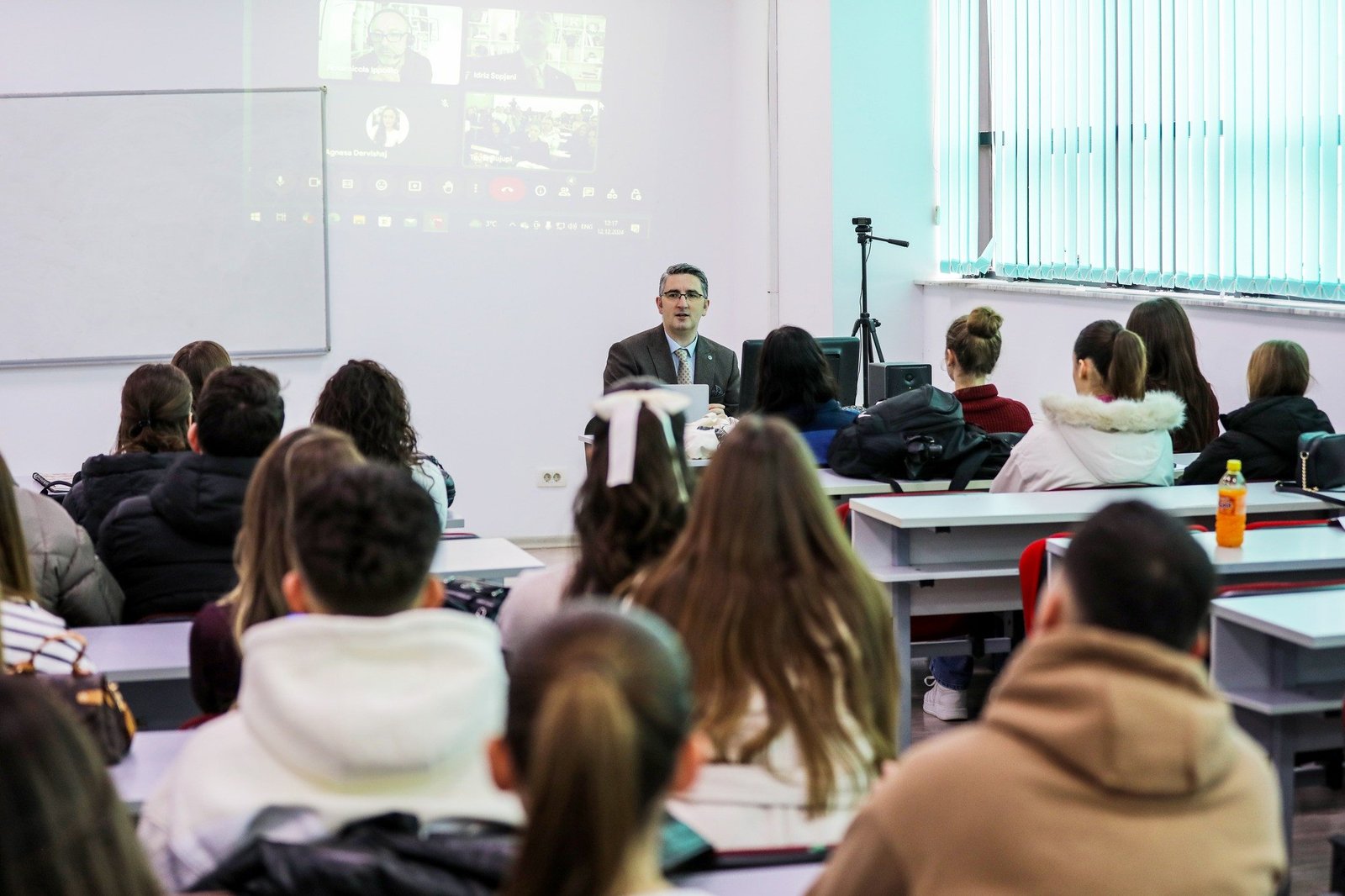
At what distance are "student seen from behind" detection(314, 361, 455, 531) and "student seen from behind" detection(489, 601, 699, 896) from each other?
2735 mm

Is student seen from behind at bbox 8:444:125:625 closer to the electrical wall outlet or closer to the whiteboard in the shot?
the whiteboard

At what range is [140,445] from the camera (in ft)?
13.2

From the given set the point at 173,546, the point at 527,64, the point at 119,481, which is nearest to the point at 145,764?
the point at 173,546

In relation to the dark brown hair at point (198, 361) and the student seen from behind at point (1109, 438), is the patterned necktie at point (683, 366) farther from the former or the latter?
the dark brown hair at point (198, 361)

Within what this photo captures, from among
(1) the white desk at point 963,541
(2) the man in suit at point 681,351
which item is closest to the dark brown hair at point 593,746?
(1) the white desk at point 963,541

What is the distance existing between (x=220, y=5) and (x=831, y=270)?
11.2ft

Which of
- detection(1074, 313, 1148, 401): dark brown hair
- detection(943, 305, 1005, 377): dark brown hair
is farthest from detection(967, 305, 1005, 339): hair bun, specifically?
detection(1074, 313, 1148, 401): dark brown hair

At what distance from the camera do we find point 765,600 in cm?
192

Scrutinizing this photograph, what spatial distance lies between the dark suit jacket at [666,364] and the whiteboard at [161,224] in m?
2.01

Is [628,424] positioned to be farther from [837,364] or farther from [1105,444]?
[837,364]

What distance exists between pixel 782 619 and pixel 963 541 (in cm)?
226

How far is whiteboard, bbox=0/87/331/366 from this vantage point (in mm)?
7043

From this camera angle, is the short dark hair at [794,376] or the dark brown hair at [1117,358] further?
the short dark hair at [794,376]

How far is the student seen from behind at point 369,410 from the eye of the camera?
372 centimetres
